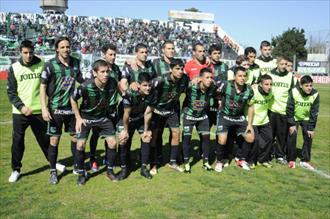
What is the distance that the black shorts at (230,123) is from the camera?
666 cm

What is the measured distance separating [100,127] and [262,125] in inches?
126

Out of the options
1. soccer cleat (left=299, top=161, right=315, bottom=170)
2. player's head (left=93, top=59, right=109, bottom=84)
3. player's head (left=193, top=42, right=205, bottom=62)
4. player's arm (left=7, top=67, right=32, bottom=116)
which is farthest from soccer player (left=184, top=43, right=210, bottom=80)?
player's arm (left=7, top=67, right=32, bottom=116)

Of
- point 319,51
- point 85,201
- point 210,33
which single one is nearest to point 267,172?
point 85,201

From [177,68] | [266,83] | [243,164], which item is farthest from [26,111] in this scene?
[266,83]

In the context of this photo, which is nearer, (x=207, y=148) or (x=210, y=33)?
(x=207, y=148)

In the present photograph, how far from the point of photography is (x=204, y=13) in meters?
63.0

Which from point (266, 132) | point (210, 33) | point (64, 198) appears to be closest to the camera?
point (64, 198)

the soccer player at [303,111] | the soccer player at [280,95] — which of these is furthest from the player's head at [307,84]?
the soccer player at [280,95]

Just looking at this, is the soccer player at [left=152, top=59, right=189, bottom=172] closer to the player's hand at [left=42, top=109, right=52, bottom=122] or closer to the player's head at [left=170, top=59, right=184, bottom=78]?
the player's head at [left=170, top=59, right=184, bottom=78]

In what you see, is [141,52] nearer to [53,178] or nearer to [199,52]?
[199,52]

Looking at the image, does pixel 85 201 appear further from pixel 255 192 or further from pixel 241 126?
pixel 241 126

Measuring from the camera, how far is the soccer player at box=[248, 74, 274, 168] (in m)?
6.91

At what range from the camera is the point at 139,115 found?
19.9 feet

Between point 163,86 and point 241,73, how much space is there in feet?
4.61
